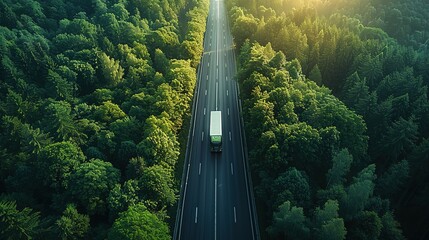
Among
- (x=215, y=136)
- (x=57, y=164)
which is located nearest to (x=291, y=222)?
(x=215, y=136)

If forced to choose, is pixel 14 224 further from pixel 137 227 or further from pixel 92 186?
pixel 137 227

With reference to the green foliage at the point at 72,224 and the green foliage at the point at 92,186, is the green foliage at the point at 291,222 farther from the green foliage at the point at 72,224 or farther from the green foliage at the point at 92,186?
the green foliage at the point at 72,224

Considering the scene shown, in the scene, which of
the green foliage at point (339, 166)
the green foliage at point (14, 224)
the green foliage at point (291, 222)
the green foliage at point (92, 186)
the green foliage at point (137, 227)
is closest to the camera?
the green foliage at point (137, 227)

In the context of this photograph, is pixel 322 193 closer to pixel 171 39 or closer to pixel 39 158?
pixel 39 158

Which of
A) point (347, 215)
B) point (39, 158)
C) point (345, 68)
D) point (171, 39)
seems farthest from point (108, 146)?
point (345, 68)

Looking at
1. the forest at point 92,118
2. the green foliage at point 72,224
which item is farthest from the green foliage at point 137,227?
the green foliage at point 72,224
